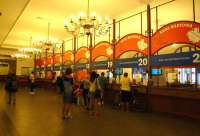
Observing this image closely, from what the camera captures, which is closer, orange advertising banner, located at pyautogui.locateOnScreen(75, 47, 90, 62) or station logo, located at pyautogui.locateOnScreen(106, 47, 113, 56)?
station logo, located at pyautogui.locateOnScreen(106, 47, 113, 56)

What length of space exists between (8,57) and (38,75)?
5357mm

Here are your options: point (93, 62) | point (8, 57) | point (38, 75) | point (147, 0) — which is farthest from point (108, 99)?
point (8, 57)

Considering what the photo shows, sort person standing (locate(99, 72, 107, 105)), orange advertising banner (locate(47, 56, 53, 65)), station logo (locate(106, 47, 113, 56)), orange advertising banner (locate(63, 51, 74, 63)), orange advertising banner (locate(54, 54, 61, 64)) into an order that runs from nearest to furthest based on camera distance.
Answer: person standing (locate(99, 72, 107, 105)) < station logo (locate(106, 47, 113, 56)) < orange advertising banner (locate(63, 51, 74, 63)) < orange advertising banner (locate(54, 54, 61, 64)) < orange advertising banner (locate(47, 56, 53, 65))

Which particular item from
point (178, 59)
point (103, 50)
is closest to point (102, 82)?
point (103, 50)

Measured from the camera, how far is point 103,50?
1175cm

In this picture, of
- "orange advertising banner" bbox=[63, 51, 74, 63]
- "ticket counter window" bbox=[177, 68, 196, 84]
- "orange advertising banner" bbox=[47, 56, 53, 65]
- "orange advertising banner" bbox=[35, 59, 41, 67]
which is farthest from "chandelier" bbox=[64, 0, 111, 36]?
"orange advertising banner" bbox=[35, 59, 41, 67]

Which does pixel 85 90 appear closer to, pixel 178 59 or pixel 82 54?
pixel 178 59

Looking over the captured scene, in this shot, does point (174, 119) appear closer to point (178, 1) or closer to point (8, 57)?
point (178, 1)

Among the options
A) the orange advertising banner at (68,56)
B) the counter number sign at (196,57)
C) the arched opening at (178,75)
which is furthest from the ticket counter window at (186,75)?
the orange advertising banner at (68,56)

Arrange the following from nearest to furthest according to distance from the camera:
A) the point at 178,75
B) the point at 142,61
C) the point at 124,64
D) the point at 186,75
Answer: the point at 142,61, the point at 124,64, the point at 178,75, the point at 186,75

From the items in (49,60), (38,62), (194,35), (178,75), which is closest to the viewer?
(194,35)

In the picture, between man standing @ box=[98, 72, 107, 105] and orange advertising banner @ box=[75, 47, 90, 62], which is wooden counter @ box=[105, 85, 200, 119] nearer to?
man standing @ box=[98, 72, 107, 105]

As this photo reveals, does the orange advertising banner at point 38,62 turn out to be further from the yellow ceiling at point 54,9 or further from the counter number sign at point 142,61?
the counter number sign at point 142,61

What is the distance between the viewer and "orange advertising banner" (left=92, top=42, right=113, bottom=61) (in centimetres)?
1128
